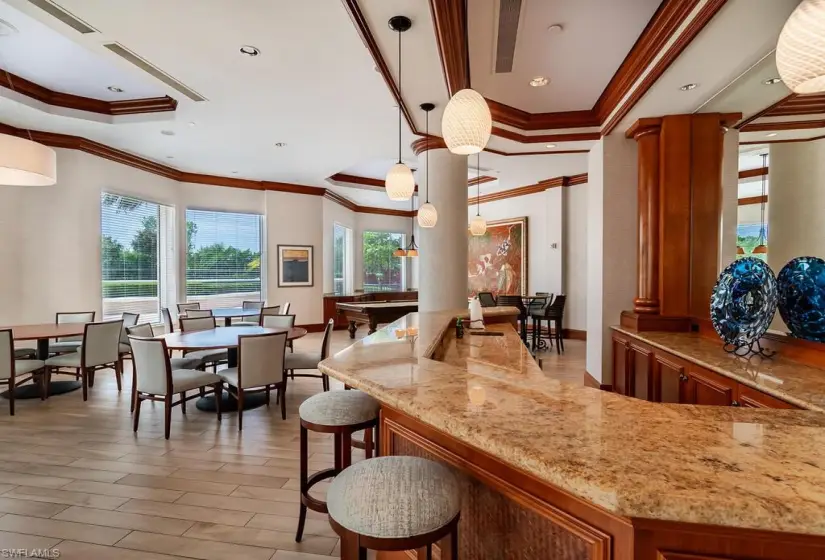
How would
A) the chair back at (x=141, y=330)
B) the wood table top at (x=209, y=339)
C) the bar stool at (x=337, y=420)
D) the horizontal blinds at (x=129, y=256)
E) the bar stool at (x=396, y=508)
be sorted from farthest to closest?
the horizontal blinds at (x=129, y=256)
the chair back at (x=141, y=330)
the wood table top at (x=209, y=339)
the bar stool at (x=337, y=420)
the bar stool at (x=396, y=508)

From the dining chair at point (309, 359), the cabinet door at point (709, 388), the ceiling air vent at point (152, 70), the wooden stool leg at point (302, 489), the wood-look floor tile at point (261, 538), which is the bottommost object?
the wood-look floor tile at point (261, 538)

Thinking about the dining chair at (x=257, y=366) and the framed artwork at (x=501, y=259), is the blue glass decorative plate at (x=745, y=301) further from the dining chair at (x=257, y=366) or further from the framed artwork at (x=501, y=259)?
the framed artwork at (x=501, y=259)

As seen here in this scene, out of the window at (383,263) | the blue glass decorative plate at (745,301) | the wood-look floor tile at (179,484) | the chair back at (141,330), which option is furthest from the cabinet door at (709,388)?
the window at (383,263)

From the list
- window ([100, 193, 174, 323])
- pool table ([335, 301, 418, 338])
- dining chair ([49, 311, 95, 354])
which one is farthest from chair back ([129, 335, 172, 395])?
pool table ([335, 301, 418, 338])

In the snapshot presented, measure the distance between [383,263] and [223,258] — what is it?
4.80 m

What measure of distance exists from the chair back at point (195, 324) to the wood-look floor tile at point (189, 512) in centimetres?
286

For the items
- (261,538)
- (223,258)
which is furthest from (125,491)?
(223,258)

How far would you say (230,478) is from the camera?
289 centimetres

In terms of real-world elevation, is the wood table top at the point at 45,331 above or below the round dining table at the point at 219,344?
above

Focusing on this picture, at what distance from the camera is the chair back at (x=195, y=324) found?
17.0ft

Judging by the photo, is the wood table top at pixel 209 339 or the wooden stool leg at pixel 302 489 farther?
the wood table top at pixel 209 339

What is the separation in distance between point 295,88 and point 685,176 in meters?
3.86

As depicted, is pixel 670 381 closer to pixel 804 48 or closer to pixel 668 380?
pixel 668 380

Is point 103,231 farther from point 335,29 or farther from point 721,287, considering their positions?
point 721,287
